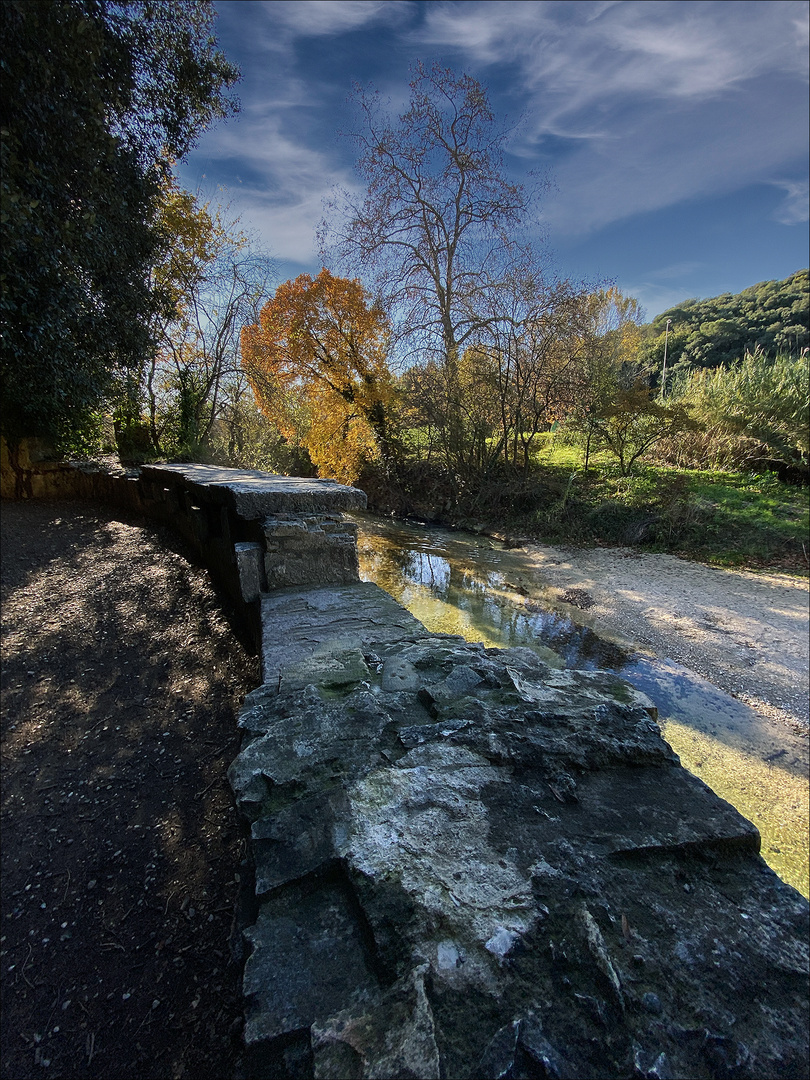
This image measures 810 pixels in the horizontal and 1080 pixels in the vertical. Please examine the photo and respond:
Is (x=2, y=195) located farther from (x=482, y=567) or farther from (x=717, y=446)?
(x=717, y=446)

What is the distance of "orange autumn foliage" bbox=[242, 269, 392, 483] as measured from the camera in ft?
35.0

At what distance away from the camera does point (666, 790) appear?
117 cm

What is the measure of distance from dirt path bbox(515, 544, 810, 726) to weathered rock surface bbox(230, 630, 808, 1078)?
381 cm

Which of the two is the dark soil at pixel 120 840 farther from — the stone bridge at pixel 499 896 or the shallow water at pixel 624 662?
the shallow water at pixel 624 662

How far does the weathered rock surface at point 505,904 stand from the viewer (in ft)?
2.33

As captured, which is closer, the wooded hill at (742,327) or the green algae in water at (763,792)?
the green algae in water at (763,792)

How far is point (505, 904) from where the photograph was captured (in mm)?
889

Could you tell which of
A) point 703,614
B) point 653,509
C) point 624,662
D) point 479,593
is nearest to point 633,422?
point 653,509

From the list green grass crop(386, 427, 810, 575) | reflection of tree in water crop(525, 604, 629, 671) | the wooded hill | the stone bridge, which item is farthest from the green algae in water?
the wooded hill

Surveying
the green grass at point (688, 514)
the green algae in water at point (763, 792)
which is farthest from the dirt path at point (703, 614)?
the green algae in water at point (763, 792)

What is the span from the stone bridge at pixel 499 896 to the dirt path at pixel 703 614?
3724 mm

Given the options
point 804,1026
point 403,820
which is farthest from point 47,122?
point 804,1026

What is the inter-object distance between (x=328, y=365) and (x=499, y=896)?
11.3m

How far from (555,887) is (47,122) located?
22.4 ft
